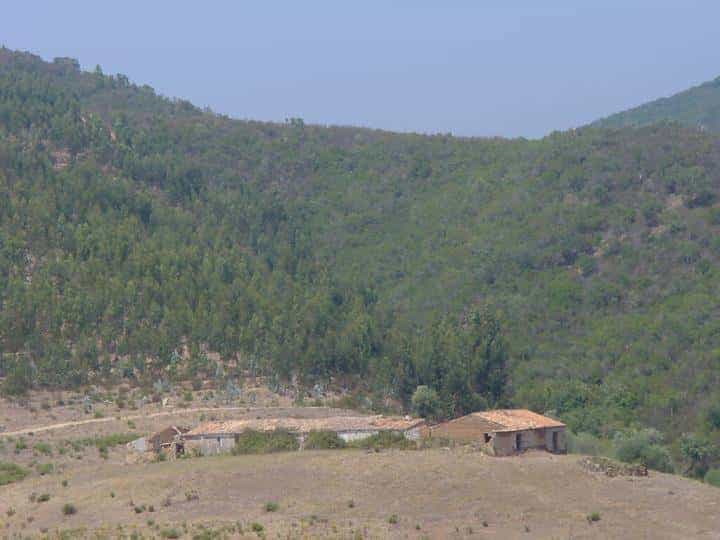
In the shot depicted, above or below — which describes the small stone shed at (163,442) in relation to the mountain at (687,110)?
below

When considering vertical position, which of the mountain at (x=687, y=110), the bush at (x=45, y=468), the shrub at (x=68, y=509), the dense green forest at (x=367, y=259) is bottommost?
the bush at (x=45, y=468)

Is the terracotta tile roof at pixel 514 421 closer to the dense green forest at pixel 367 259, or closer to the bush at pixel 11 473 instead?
the dense green forest at pixel 367 259

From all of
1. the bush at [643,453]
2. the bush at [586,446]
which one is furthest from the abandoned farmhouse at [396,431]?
the bush at [643,453]

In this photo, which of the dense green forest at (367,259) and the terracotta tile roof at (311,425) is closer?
the terracotta tile roof at (311,425)

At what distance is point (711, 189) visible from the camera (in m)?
101

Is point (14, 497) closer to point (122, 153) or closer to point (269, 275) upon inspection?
point (269, 275)

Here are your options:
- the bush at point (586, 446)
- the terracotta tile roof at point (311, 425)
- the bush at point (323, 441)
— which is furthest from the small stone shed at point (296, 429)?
the bush at point (586, 446)

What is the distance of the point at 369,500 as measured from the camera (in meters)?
42.6

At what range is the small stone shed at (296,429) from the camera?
172 ft

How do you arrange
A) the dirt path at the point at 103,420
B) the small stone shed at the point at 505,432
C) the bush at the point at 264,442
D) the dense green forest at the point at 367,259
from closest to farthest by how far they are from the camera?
the small stone shed at the point at 505,432, the bush at the point at 264,442, the dirt path at the point at 103,420, the dense green forest at the point at 367,259

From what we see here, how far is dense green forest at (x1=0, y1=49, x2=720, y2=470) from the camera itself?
7319 centimetres

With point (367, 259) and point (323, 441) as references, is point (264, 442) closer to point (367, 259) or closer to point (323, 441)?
point (323, 441)

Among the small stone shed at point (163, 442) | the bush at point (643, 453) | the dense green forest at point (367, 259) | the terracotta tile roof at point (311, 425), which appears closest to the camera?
the terracotta tile roof at point (311, 425)

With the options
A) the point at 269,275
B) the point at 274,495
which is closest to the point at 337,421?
the point at 274,495
